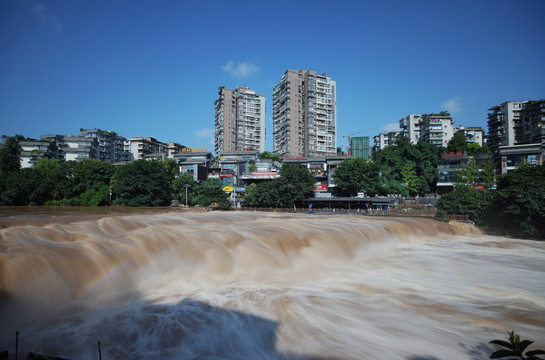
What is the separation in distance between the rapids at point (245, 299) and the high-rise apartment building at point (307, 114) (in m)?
61.3

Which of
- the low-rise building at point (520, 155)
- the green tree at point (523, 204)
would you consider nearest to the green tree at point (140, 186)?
the green tree at point (523, 204)

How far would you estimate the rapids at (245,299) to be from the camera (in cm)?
551

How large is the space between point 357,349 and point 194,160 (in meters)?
56.1

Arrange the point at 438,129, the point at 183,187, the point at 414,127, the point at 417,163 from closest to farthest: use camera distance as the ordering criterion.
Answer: the point at 183,187 → the point at 417,163 → the point at 438,129 → the point at 414,127

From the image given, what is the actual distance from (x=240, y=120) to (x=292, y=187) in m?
44.1

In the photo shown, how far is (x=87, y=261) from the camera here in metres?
7.97

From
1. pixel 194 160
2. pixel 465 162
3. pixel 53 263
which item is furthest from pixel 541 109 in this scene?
pixel 53 263

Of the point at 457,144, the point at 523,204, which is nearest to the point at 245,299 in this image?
the point at 523,204

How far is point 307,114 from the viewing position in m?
71.9

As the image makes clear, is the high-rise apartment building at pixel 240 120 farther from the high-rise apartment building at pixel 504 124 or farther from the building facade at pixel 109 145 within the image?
the high-rise apartment building at pixel 504 124

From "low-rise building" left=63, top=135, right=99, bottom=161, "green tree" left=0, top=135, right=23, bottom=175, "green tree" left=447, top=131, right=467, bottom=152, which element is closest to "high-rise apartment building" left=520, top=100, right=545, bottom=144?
"green tree" left=447, top=131, right=467, bottom=152

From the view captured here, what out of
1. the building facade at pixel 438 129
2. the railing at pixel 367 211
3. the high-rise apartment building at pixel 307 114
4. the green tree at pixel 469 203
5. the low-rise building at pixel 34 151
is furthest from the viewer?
the high-rise apartment building at pixel 307 114

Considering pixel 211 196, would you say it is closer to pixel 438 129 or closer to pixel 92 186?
pixel 92 186

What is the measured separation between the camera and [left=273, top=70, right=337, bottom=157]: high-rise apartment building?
237 feet
